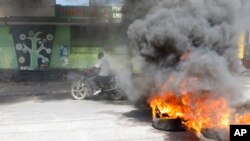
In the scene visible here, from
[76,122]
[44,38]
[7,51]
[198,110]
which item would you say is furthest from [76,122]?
[7,51]

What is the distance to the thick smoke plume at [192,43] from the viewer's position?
825 cm

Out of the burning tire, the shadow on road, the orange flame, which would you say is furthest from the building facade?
the burning tire

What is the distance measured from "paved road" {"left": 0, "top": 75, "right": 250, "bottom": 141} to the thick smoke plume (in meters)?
1.19

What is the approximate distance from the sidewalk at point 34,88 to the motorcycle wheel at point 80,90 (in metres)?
1.92

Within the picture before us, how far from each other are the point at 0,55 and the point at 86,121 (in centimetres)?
1032

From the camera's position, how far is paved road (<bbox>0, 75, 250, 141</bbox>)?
847 cm

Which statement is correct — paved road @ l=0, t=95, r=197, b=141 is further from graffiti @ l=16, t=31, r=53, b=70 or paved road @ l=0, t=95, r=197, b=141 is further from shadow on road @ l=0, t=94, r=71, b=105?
graffiti @ l=16, t=31, r=53, b=70

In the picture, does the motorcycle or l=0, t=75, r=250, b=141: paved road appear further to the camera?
the motorcycle

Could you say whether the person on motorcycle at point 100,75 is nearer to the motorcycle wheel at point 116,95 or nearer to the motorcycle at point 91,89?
the motorcycle at point 91,89

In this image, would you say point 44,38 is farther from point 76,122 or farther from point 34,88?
point 76,122

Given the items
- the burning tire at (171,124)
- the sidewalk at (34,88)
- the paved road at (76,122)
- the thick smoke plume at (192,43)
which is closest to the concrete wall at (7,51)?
the sidewalk at (34,88)

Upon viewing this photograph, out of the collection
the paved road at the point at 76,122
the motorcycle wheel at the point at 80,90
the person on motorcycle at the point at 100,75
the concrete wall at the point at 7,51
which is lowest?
the paved road at the point at 76,122

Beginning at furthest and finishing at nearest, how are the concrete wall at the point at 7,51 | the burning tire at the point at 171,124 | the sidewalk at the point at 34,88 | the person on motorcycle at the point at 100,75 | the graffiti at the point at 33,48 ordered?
the graffiti at the point at 33,48 → the concrete wall at the point at 7,51 → the sidewalk at the point at 34,88 → the person on motorcycle at the point at 100,75 → the burning tire at the point at 171,124

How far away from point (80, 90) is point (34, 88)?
3.71 metres
